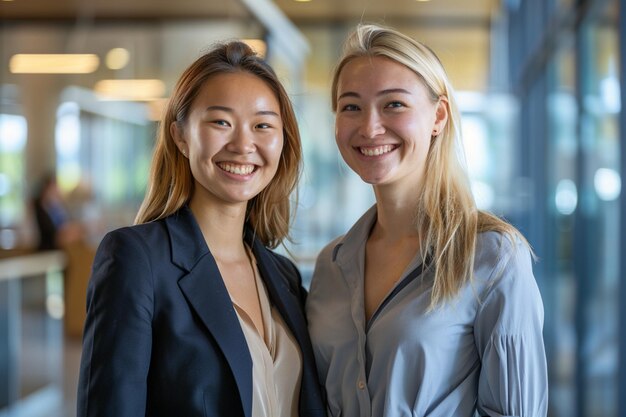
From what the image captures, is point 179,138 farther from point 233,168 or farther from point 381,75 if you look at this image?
point 381,75

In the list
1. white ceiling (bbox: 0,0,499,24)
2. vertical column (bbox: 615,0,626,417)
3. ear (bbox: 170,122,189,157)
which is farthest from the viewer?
white ceiling (bbox: 0,0,499,24)

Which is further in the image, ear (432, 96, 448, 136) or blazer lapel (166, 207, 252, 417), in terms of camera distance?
ear (432, 96, 448, 136)

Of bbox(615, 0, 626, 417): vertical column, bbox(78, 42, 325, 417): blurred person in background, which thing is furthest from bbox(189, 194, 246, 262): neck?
bbox(615, 0, 626, 417): vertical column

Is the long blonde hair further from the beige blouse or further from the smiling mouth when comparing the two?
the beige blouse

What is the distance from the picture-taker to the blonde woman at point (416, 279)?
2.13 meters

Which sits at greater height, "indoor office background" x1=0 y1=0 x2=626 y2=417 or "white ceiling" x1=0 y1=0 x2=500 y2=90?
"white ceiling" x1=0 y1=0 x2=500 y2=90

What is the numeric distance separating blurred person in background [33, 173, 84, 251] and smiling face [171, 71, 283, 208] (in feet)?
26.2

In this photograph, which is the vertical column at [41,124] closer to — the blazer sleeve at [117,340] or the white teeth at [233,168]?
the white teeth at [233,168]

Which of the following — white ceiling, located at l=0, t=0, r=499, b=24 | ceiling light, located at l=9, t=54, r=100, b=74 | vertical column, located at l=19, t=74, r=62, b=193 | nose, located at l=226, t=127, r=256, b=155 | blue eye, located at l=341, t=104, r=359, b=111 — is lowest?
nose, located at l=226, t=127, r=256, b=155

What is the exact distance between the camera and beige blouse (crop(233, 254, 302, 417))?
2.18 metres

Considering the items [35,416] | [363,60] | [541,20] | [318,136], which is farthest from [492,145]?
[363,60]

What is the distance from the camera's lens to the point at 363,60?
234 centimetres

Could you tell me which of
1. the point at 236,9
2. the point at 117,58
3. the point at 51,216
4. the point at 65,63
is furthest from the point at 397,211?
the point at 65,63

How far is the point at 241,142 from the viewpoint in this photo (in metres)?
2.24
